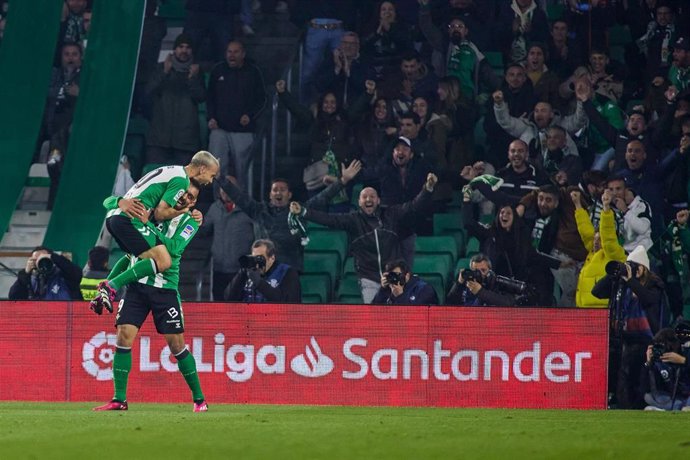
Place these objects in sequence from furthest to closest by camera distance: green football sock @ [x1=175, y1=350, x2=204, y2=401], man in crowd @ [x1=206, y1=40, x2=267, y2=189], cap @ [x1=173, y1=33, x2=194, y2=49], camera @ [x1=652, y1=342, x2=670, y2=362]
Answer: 1. cap @ [x1=173, y1=33, x2=194, y2=49]
2. man in crowd @ [x1=206, y1=40, x2=267, y2=189]
3. camera @ [x1=652, y1=342, x2=670, y2=362]
4. green football sock @ [x1=175, y1=350, x2=204, y2=401]

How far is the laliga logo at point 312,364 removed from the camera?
15.0m

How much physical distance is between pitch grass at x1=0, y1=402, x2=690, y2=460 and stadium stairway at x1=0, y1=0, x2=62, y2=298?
921 cm

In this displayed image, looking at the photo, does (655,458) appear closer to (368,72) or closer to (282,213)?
(282,213)

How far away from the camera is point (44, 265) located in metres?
16.6

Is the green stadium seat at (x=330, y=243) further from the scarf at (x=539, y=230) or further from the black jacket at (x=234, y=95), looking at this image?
the scarf at (x=539, y=230)

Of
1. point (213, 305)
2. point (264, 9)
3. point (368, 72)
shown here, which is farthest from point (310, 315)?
point (264, 9)

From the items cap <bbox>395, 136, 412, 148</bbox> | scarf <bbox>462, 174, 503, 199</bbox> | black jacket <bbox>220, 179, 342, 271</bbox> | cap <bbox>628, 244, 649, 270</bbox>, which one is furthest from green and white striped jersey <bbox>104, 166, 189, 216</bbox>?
cap <bbox>395, 136, 412, 148</bbox>

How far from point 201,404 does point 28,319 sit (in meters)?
3.51

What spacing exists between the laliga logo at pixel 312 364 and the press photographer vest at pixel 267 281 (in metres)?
1.15

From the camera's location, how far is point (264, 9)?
22.6 m

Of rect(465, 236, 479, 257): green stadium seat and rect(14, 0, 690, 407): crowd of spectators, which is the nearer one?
rect(14, 0, 690, 407): crowd of spectators

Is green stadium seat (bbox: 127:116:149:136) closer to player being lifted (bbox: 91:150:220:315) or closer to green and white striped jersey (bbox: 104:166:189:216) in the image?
player being lifted (bbox: 91:150:220:315)

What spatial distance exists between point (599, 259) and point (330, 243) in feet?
→ 14.8

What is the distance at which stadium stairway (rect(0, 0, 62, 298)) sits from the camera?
20719mm
